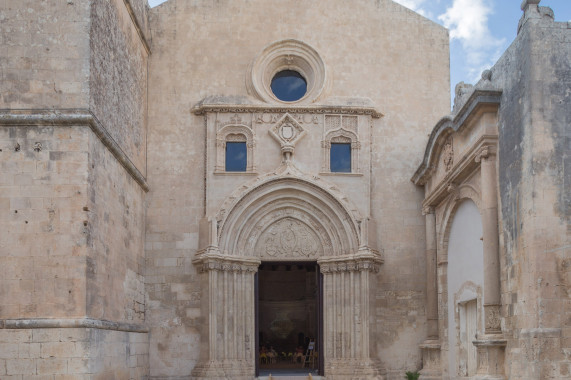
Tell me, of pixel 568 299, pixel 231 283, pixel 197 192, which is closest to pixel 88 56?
pixel 197 192

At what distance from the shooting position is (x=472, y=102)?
37.5ft

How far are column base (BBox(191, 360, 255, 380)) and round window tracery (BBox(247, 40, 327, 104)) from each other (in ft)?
18.8

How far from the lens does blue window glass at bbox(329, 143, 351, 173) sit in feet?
53.2

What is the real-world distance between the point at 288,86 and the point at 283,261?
4.11 meters

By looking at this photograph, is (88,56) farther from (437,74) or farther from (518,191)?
(437,74)

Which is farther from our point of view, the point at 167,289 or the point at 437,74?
the point at 437,74

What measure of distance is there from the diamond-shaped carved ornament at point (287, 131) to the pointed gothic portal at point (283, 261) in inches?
28.9

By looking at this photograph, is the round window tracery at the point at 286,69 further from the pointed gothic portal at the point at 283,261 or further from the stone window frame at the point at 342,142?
the pointed gothic portal at the point at 283,261

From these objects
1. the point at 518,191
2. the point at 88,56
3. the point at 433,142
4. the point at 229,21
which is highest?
the point at 229,21

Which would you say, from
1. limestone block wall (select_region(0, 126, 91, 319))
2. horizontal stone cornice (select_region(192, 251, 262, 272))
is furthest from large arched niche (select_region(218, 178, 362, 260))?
limestone block wall (select_region(0, 126, 91, 319))

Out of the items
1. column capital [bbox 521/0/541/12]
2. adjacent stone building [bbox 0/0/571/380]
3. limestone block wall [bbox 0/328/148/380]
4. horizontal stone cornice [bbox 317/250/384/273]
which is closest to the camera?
column capital [bbox 521/0/541/12]

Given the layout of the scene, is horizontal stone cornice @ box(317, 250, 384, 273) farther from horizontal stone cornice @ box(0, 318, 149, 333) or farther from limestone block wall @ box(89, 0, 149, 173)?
horizontal stone cornice @ box(0, 318, 149, 333)

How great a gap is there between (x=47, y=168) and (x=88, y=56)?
1.96m

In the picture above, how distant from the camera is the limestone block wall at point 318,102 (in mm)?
15562
